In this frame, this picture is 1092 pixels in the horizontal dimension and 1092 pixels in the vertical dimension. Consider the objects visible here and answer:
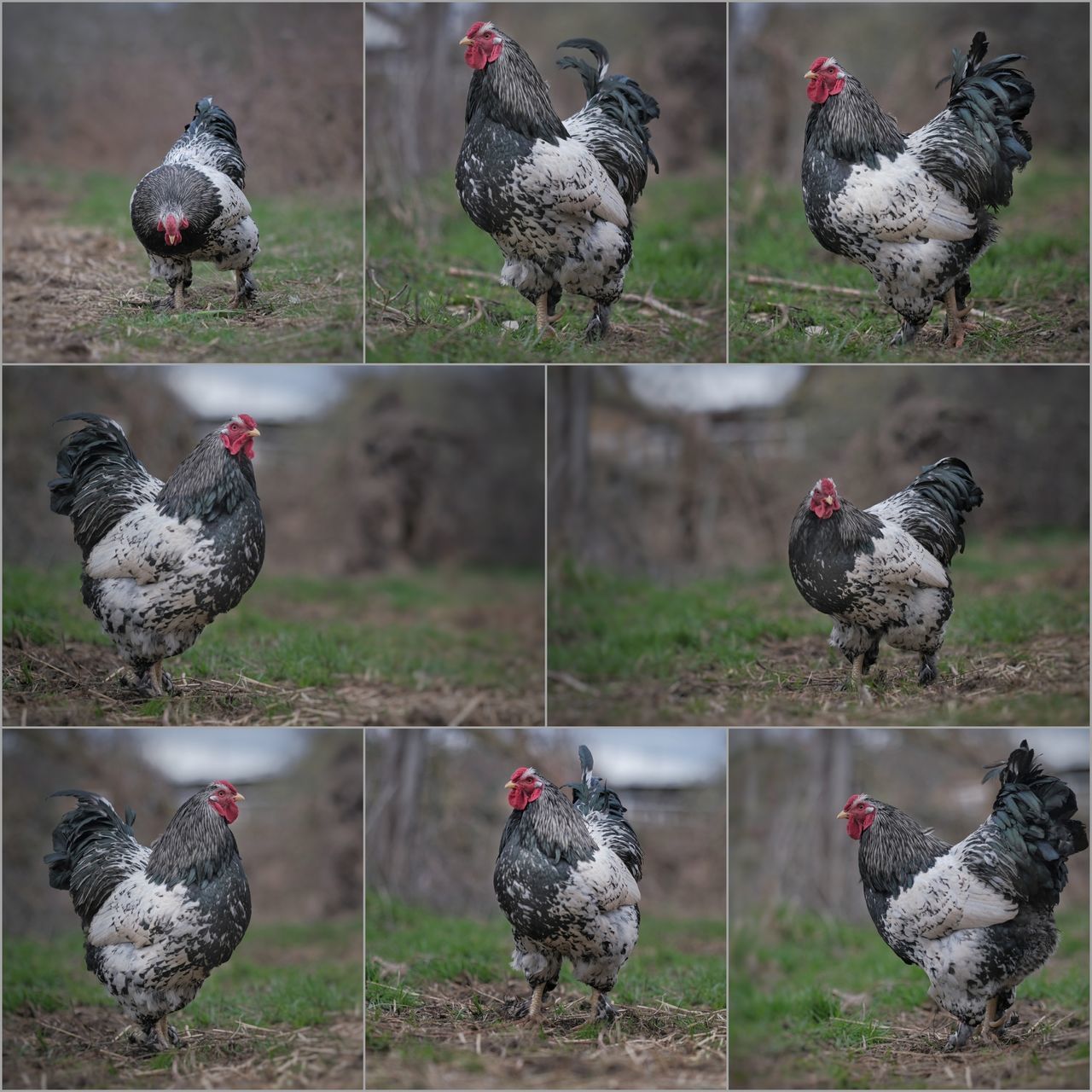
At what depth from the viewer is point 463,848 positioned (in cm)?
549

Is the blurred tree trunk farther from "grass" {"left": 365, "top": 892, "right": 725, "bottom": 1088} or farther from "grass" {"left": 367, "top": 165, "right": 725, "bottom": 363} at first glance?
"grass" {"left": 365, "top": 892, "right": 725, "bottom": 1088}

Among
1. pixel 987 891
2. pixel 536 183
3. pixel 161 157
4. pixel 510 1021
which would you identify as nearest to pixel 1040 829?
pixel 987 891

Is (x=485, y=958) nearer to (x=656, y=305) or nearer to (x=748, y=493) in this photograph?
(x=656, y=305)

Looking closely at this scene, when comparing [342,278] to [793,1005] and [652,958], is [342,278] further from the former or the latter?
[793,1005]

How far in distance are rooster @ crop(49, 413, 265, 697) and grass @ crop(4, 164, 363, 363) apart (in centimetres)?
54

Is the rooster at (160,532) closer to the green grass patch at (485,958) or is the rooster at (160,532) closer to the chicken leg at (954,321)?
the green grass patch at (485,958)

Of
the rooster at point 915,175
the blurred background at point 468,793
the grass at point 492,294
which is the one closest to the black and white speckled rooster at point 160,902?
the blurred background at point 468,793

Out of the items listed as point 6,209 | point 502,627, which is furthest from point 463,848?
point 6,209

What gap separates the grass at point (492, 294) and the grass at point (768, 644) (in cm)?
146

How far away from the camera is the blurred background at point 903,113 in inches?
206

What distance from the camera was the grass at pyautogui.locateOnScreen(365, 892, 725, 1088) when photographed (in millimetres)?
4012

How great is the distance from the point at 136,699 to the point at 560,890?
199 centimetres

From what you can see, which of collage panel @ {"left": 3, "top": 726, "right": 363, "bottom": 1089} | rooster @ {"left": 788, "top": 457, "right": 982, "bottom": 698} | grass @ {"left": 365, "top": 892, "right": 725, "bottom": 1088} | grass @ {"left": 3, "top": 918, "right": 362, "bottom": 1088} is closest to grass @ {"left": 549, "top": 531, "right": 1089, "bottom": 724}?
rooster @ {"left": 788, "top": 457, "right": 982, "bottom": 698}

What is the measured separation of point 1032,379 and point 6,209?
20.1 feet
